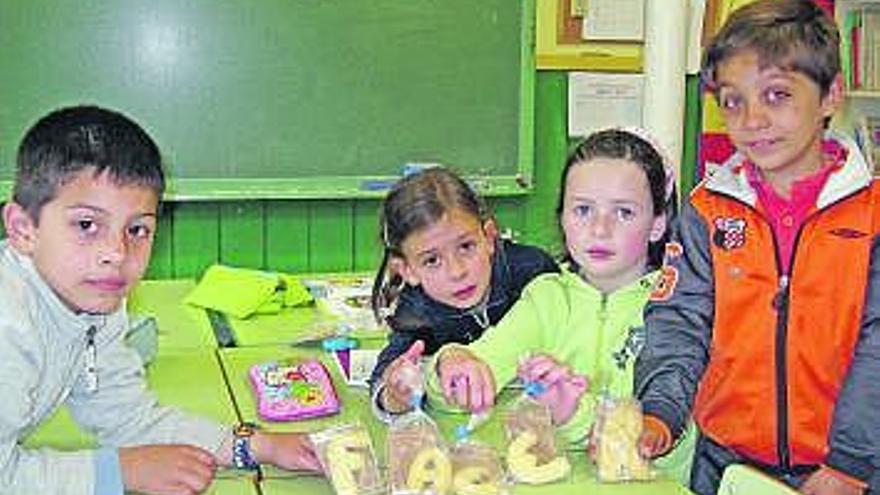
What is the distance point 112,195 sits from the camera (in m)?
1.53

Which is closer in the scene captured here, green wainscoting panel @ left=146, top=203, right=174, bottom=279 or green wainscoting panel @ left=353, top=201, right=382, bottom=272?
green wainscoting panel @ left=146, top=203, right=174, bottom=279

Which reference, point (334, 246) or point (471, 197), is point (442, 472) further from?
point (334, 246)

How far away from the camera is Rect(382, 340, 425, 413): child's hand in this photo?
5.96ft

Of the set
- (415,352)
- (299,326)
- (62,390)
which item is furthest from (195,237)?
(62,390)

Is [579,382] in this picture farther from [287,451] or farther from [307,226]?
[307,226]

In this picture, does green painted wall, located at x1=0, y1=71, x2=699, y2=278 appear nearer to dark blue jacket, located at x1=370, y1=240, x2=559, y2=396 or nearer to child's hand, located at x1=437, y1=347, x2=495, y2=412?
dark blue jacket, located at x1=370, y1=240, x2=559, y2=396

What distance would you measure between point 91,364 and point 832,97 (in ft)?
3.75

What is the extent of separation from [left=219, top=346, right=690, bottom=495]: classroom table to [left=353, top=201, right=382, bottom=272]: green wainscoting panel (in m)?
1.12

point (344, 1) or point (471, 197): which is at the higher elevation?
point (344, 1)

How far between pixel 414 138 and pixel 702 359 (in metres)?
1.86

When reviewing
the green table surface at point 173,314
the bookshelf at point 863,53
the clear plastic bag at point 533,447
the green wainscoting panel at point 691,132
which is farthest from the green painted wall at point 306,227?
the clear plastic bag at point 533,447

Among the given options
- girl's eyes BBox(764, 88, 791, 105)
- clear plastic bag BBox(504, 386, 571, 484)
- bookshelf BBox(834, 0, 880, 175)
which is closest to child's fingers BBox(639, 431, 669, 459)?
clear plastic bag BBox(504, 386, 571, 484)

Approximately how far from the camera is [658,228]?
185cm

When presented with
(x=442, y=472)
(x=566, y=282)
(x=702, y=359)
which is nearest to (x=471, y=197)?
(x=566, y=282)
